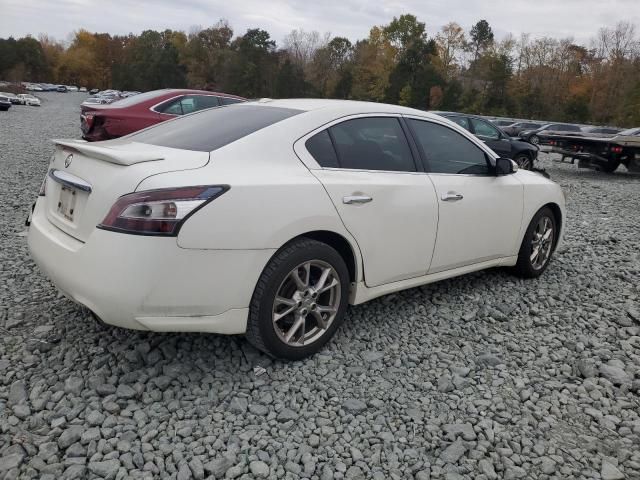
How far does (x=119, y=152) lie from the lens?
9.48ft

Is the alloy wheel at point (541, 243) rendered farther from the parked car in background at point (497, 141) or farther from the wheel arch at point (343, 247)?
the parked car in background at point (497, 141)

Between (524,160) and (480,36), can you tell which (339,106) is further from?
(480,36)

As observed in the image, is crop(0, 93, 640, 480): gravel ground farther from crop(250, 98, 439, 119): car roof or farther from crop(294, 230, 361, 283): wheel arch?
crop(250, 98, 439, 119): car roof

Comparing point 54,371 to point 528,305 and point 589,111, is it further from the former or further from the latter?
point 589,111

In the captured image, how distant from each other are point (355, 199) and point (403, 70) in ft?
214

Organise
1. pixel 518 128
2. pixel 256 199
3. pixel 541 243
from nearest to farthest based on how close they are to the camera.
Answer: pixel 256 199, pixel 541 243, pixel 518 128

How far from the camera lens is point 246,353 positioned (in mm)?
3281

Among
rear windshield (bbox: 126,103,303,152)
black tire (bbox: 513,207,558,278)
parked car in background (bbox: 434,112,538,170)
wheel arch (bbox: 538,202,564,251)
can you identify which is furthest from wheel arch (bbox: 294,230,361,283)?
parked car in background (bbox: 434,112,538,170)

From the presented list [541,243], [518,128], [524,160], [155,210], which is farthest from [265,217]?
[518,128]

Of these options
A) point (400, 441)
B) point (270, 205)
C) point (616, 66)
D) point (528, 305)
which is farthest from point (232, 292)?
point (616, 66)

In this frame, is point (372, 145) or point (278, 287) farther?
point (372, 145)

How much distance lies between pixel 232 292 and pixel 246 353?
2.12 ft

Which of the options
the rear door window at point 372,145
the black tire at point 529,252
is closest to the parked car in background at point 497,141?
the black tire at point 529,252

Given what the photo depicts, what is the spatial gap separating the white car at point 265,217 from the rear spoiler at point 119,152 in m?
0.01
